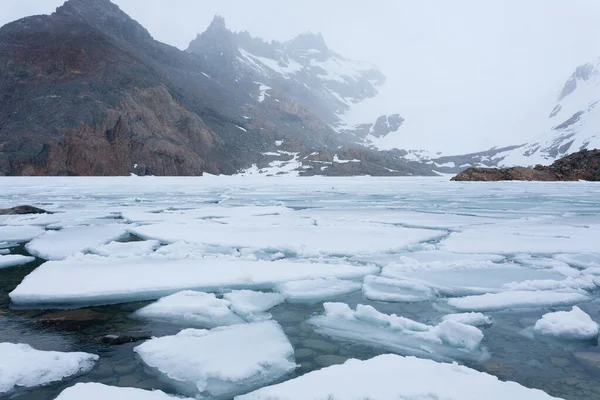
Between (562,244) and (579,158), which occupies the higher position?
(579,158)

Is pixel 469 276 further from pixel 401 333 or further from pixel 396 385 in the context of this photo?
pixel 396 385

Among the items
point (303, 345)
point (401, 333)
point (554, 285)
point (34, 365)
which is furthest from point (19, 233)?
point (554, 285)

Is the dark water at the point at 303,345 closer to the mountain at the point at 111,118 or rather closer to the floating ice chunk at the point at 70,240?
the floating ice chunk at the point at 70,240

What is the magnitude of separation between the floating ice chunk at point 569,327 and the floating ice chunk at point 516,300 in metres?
0.68

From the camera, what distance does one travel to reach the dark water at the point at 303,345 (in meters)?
3.49

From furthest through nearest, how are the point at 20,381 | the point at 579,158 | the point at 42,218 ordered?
the point at 579,158 < the point at 42,218 < the point at 20,381

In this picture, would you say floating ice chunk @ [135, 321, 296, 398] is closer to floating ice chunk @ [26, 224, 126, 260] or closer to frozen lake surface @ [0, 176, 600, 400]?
frozen lake surface @ [0, 176, 600, 400]

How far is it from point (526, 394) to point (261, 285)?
3.65 m

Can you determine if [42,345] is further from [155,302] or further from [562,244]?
[562,244]

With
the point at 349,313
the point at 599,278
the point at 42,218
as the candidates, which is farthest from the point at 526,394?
the point at 42,218

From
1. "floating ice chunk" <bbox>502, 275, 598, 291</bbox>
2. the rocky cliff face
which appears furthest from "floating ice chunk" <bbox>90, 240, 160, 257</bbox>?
the rocky cliff face

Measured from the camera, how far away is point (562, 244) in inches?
348

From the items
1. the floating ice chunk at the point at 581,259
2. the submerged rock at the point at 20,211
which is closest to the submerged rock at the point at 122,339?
the floating ice chunk at the point at 581,259

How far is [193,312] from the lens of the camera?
491 cm
